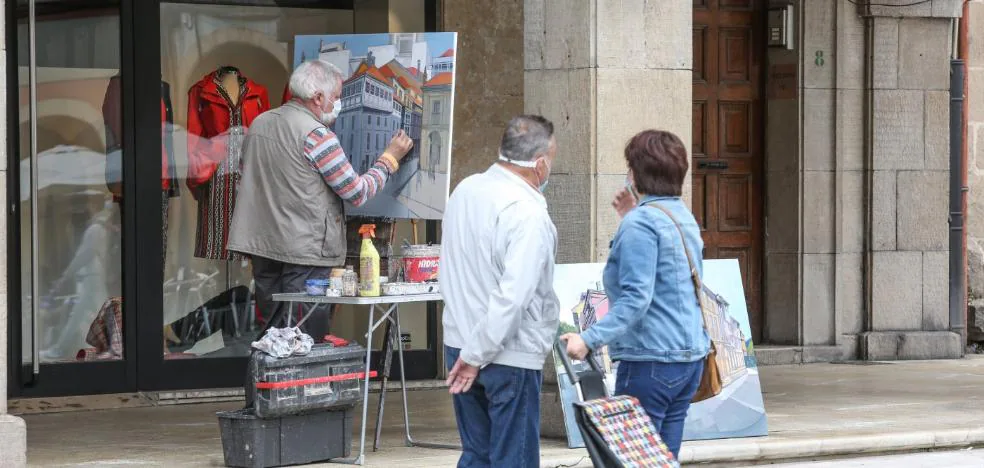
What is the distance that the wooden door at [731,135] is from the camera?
45.5 feet

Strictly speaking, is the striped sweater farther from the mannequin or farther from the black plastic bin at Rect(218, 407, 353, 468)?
the mannequin

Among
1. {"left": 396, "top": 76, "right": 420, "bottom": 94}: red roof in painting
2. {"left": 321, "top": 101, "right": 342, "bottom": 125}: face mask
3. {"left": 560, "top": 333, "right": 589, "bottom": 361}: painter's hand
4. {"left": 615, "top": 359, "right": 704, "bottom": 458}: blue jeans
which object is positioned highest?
{"left": 396, "top": 76, "right": 420, "bottom": 94}: red roof in painting

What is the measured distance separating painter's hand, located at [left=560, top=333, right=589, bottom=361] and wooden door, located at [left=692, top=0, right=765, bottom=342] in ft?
25.9

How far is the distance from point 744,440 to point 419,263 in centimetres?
195

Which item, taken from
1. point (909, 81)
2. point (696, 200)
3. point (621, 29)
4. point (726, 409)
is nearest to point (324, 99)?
point (621, 29)

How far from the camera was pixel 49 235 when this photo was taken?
11109 millimetres

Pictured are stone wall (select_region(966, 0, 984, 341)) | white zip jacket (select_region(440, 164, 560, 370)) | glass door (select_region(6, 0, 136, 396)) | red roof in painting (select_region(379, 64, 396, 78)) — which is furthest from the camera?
stone wall (select_region(966, 0, 984, 341))

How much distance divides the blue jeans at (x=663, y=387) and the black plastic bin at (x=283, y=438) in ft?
8.24

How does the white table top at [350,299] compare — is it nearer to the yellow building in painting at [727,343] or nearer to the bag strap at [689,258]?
the yellow building in painting at [727,343]

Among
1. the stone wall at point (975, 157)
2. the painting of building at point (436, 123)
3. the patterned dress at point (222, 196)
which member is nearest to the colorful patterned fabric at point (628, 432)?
the painting of building at point (436, 123)

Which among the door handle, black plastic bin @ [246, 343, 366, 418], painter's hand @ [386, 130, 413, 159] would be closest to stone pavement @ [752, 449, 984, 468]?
black plastic bin @ [246, 343, 366, 418]

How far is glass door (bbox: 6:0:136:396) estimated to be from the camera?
1091cm

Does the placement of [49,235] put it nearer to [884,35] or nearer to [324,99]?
[324,99]

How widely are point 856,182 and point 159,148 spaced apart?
564 centimetres
